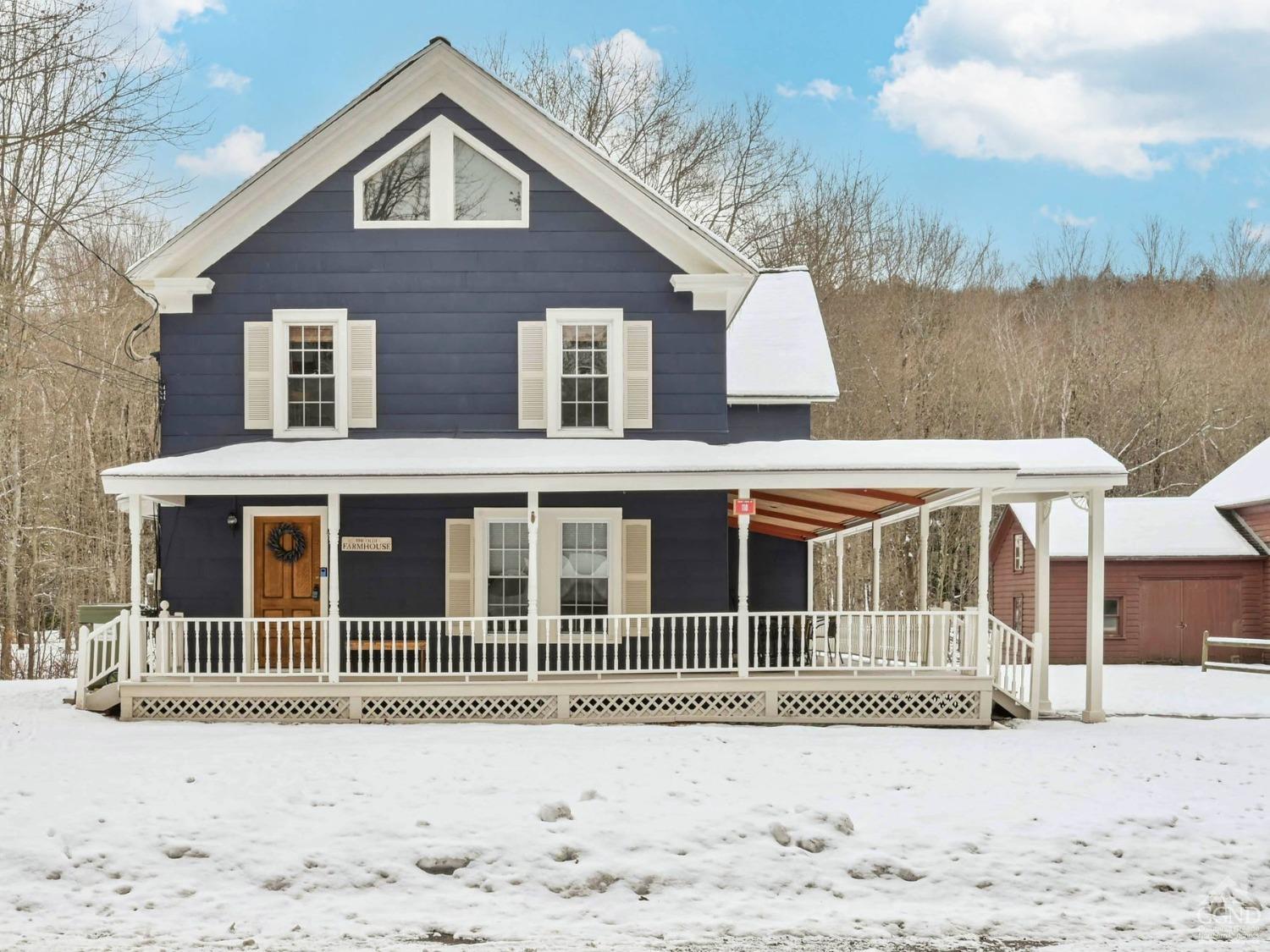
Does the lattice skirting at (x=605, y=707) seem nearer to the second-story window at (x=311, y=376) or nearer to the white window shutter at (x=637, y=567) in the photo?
the white window shutter at (x=637, y=567)

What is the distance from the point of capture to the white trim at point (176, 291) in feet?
51.9

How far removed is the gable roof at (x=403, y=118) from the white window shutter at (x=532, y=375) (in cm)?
181

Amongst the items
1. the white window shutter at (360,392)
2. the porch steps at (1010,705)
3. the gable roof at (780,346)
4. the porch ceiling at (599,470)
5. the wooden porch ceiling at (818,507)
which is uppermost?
the gable roof at (780,346)

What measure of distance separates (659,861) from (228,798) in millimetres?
3782

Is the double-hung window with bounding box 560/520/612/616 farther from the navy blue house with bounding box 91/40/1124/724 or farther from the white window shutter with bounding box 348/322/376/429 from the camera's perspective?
the white window shutter with bounding box 348/322/376/429

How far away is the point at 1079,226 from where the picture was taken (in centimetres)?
4753

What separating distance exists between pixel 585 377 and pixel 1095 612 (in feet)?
22.5

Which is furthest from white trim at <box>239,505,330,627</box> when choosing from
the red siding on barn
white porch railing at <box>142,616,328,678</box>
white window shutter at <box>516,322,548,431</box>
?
the red siding on barn

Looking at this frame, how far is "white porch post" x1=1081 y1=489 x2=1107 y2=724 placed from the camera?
15078 millimetres

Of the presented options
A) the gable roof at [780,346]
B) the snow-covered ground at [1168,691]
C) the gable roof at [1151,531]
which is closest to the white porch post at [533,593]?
the gable roof at [780,346]

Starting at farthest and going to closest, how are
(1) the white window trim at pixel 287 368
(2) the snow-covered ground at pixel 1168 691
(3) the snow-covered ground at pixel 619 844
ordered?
(2) the snow-covered ground at pixel 1168 691, (1) the white window trim at pixel 287 368, (3) the snow-covered ground at pixel 619 844

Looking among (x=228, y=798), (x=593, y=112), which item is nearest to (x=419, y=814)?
(x=228, y=798)

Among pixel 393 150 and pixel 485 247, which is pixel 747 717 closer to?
pixel 485 247

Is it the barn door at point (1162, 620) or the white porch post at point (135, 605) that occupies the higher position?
the white porch post at point (135, 605)
